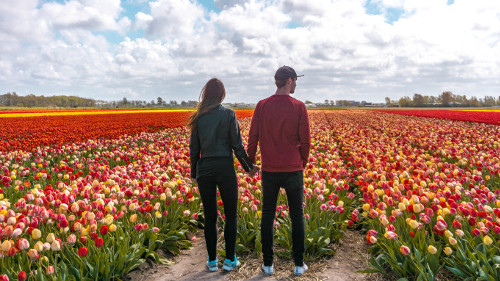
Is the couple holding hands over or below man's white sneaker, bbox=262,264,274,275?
over

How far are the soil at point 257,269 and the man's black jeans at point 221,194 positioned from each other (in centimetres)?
45

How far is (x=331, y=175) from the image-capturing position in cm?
736

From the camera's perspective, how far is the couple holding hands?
152 inches

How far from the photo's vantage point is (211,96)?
4.02 m

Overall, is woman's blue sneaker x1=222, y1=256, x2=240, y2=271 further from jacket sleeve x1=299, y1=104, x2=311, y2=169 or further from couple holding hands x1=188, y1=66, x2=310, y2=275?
jacket sleeve x1=299, y1=104, x2=311, y2=169

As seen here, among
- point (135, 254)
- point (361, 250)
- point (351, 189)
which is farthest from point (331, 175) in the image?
point (135, 254)

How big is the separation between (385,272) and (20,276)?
13.2 feet

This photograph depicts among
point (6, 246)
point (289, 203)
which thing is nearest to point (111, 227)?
point (6, 246)

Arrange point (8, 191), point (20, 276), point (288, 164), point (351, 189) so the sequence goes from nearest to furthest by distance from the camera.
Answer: point (20, 276)
point (288, 164)
point (8, 191)
point (351, 189)

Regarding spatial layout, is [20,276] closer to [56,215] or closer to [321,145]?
[56,215]

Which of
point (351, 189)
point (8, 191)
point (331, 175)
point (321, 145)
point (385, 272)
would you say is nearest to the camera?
point (385, 272)

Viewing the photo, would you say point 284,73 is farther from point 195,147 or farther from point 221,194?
point 221,194

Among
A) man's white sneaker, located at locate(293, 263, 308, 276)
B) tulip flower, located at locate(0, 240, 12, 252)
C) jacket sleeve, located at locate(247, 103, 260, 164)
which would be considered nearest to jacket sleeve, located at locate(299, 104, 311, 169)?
jacket sleeve, located at locate(247, 103, 260, 164)

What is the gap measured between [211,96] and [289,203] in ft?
5.09
